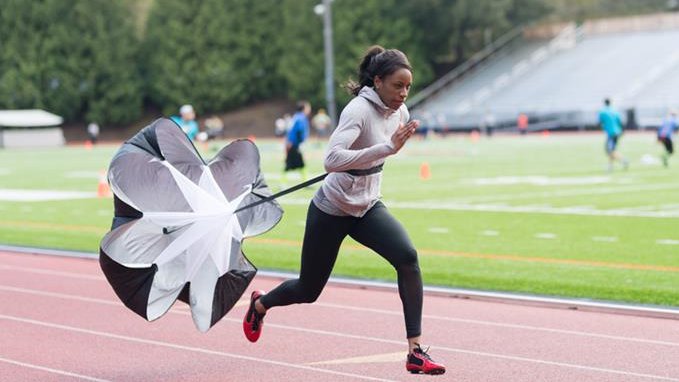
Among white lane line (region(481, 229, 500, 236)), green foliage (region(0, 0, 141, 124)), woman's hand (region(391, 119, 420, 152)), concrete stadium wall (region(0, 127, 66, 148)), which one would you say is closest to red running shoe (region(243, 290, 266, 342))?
woman's hand (region(391, 119, 420, 152))

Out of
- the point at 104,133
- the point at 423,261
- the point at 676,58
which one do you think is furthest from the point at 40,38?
the point at 423,261

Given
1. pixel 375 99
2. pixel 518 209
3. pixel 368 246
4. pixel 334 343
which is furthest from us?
pixel 518 209

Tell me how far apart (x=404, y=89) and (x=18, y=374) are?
2994 millimetres

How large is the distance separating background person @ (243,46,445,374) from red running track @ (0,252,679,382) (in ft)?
A: 2.13

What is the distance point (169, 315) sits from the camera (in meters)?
10.5

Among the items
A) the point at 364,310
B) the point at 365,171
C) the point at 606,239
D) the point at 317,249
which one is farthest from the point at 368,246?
the point at 606,239

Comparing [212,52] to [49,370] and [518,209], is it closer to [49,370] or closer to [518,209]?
[518,209]

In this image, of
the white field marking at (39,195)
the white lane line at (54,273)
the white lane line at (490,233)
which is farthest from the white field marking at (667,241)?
the white field marking at (39,195)

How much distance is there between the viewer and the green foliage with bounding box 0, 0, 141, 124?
87375 millimetres

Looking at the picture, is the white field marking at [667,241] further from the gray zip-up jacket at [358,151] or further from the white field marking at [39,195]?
the white field marking at [39,195]

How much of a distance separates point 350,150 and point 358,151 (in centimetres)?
9

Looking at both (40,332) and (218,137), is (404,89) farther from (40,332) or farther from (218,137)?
(218,137)

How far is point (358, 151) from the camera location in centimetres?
720

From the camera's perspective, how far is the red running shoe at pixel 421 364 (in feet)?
23.7
